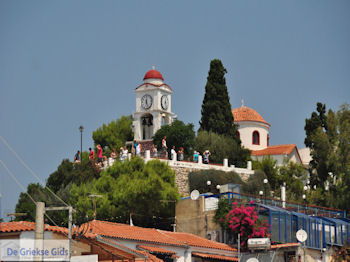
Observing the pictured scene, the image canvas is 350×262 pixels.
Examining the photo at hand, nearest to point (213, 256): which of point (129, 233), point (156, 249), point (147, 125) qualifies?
point (156, 249)

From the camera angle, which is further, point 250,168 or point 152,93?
point 152,93

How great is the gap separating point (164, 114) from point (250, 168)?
35.6 feet

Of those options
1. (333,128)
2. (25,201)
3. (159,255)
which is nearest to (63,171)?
(25,201)

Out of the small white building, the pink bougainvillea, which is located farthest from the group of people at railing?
the small white building

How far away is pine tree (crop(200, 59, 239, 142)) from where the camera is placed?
71.7m

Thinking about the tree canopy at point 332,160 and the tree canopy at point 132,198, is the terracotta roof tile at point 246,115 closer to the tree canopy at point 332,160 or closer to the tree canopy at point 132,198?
the tree canopy at point 332,160

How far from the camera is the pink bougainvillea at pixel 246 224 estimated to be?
49188 mm

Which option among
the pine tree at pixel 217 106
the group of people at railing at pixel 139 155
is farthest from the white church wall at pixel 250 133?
the group of people at railing at pixel 139 155

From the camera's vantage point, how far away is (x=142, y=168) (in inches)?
2255

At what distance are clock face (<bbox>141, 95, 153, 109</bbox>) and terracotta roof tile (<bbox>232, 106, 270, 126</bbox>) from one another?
1432cm

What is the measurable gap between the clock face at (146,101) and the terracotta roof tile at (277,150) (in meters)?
14.3

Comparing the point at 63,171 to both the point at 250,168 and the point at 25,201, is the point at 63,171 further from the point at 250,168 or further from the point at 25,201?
the point at 250,168

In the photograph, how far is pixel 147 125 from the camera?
2938 inches

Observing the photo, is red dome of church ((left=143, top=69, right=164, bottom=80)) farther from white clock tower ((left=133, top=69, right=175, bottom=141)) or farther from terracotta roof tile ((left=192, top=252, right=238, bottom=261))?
terracotta roof tile ((left=192, top=252, right=238, bottom=261))
